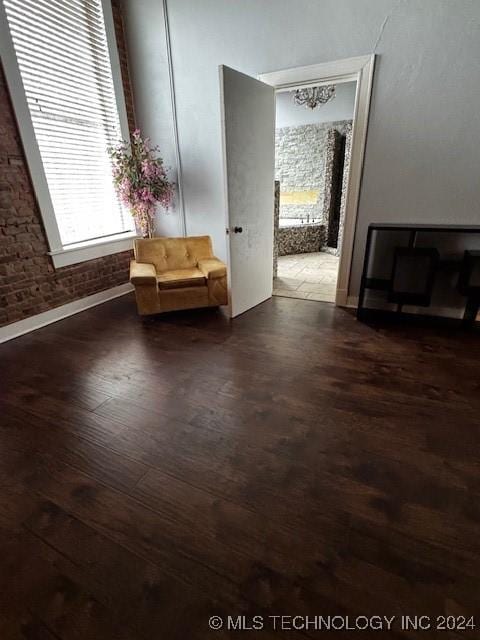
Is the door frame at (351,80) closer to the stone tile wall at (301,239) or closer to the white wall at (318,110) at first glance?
the stone tile wall at (301,239)

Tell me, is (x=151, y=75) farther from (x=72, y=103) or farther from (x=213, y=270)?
(x=213, y=270)

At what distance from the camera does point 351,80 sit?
2867 millimetres

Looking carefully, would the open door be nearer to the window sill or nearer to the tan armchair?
the tan armchair

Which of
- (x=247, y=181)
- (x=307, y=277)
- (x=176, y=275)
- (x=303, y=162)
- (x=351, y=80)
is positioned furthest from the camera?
(x=303, y=162)

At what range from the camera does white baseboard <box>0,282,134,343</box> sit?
9.63ft

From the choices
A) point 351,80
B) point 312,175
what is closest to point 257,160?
point 351,80

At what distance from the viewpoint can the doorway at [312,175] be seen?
221 inches

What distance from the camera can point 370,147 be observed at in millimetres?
2902

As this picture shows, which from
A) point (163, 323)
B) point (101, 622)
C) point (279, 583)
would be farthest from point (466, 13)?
point (101, 622)

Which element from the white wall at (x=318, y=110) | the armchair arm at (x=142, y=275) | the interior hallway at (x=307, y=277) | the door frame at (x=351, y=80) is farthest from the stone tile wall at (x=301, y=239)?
the armchair arm at (x=142, y=275)

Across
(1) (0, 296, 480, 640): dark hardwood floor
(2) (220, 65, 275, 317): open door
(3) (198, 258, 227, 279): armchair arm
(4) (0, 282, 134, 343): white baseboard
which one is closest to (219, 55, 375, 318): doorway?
(2) (220, 65, 275, 317): open door

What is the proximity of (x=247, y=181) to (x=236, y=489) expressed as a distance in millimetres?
2635

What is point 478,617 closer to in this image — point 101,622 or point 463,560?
point 463,560

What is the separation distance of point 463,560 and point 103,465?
5.12ft
